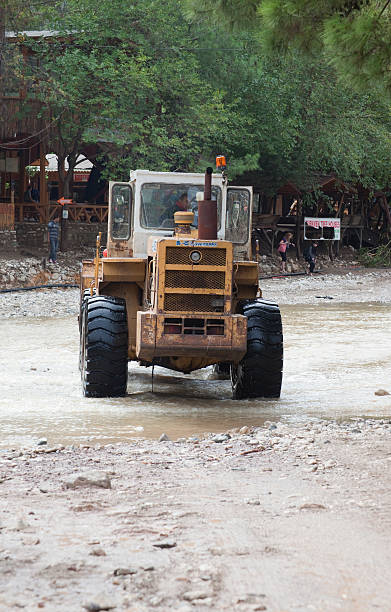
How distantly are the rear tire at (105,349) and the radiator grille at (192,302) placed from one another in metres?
0.78

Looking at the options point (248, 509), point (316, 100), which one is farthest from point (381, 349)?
point (316, 100)

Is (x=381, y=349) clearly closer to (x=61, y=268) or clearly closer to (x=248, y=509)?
(x=248, y=509)

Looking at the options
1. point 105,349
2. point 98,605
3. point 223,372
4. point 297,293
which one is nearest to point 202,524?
point 98,605

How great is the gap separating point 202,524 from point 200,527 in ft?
0.25

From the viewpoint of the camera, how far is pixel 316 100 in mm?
Answer: 37219

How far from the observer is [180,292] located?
10.6 metres

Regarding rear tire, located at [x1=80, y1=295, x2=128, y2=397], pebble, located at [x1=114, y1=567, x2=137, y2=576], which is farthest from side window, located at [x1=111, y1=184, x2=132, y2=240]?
pebble, located at [x1=114, y1=567, x2=137, y2=576]

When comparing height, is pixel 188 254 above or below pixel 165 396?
above

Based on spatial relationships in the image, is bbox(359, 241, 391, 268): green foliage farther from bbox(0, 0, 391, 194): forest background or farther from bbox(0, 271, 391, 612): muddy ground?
bbox(0, 271, 391, 612): muddy ground

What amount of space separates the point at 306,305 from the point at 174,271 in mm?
17719

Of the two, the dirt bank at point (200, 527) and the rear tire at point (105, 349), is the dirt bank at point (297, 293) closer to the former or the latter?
the rear tire at point (105, 349)

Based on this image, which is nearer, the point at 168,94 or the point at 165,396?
the point at 165,396

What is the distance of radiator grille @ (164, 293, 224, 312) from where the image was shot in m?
10.7

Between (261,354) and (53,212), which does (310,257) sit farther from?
(261,354)
